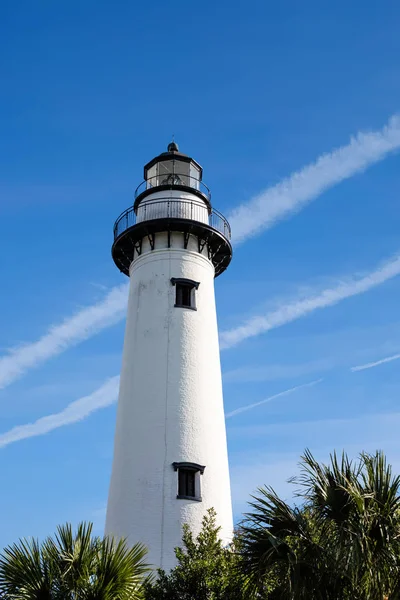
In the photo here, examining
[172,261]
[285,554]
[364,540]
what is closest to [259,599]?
[285,554]

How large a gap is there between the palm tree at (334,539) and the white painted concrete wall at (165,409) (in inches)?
305

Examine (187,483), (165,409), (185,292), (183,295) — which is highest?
Answer: (185,292)

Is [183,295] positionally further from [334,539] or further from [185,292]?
[334,539]

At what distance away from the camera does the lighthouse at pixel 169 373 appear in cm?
2147

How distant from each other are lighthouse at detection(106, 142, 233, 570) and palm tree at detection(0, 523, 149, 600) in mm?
6858

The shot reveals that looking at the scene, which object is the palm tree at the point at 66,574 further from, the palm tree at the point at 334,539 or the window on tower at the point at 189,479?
the window on tower at the point at 189,479

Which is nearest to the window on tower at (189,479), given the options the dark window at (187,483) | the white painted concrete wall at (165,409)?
the dark window at (187,483)

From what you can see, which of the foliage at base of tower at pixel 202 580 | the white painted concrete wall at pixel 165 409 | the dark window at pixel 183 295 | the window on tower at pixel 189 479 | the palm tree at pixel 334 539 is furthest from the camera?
the dark window at pixel 183 295

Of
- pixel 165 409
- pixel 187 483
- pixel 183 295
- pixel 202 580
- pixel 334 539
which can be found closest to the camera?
pixel 334 539

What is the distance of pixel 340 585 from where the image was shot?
41.2ft

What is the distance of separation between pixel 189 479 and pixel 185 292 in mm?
6901

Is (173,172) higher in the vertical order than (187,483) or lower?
higher

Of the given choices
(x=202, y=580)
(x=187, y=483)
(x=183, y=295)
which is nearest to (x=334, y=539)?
(x=202, y=580)

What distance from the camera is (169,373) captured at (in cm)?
2341
